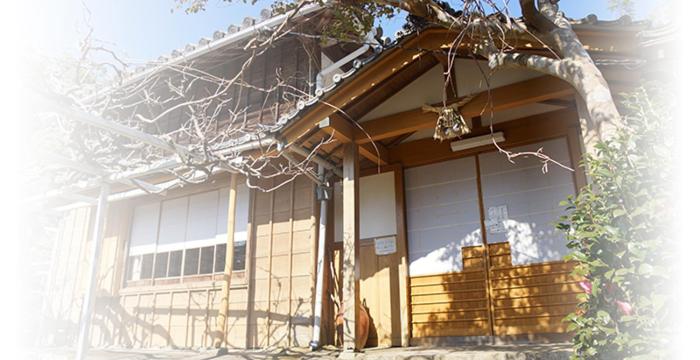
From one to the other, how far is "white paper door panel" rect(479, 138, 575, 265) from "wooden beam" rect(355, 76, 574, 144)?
110cm

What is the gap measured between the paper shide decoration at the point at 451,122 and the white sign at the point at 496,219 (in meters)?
1.35

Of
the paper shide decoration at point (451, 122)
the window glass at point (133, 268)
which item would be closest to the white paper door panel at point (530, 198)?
the paper shide decoration at point (451, 122)

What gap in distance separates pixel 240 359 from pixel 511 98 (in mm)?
4467

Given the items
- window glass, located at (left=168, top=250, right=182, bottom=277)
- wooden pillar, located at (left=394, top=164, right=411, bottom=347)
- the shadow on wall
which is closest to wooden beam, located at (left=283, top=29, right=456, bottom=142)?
wooden pillar, located at (left=394, top=164, right=411, bottom=347)

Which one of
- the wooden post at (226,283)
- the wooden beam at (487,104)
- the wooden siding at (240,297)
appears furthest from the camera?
the wooden siding at (240,297)

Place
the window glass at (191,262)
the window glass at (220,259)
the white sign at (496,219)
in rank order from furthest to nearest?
the window glass at (191,262) → the window glass at (220,259) → the white sign at (496,219)

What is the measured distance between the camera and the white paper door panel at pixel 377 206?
254 inches

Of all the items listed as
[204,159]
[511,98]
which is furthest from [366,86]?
[204,159]

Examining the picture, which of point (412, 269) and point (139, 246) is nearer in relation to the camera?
point (412, 269)

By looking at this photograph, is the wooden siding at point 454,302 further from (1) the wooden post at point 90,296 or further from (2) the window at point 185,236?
(1) the wooden post at point 90,296

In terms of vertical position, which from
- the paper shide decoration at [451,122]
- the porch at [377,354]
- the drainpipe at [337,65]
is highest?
the drainpipe at [337,65]

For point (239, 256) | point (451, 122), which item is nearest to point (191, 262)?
point (239, 256)

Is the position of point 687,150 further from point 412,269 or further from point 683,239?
point 412,269

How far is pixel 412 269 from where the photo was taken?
20.2 ft
